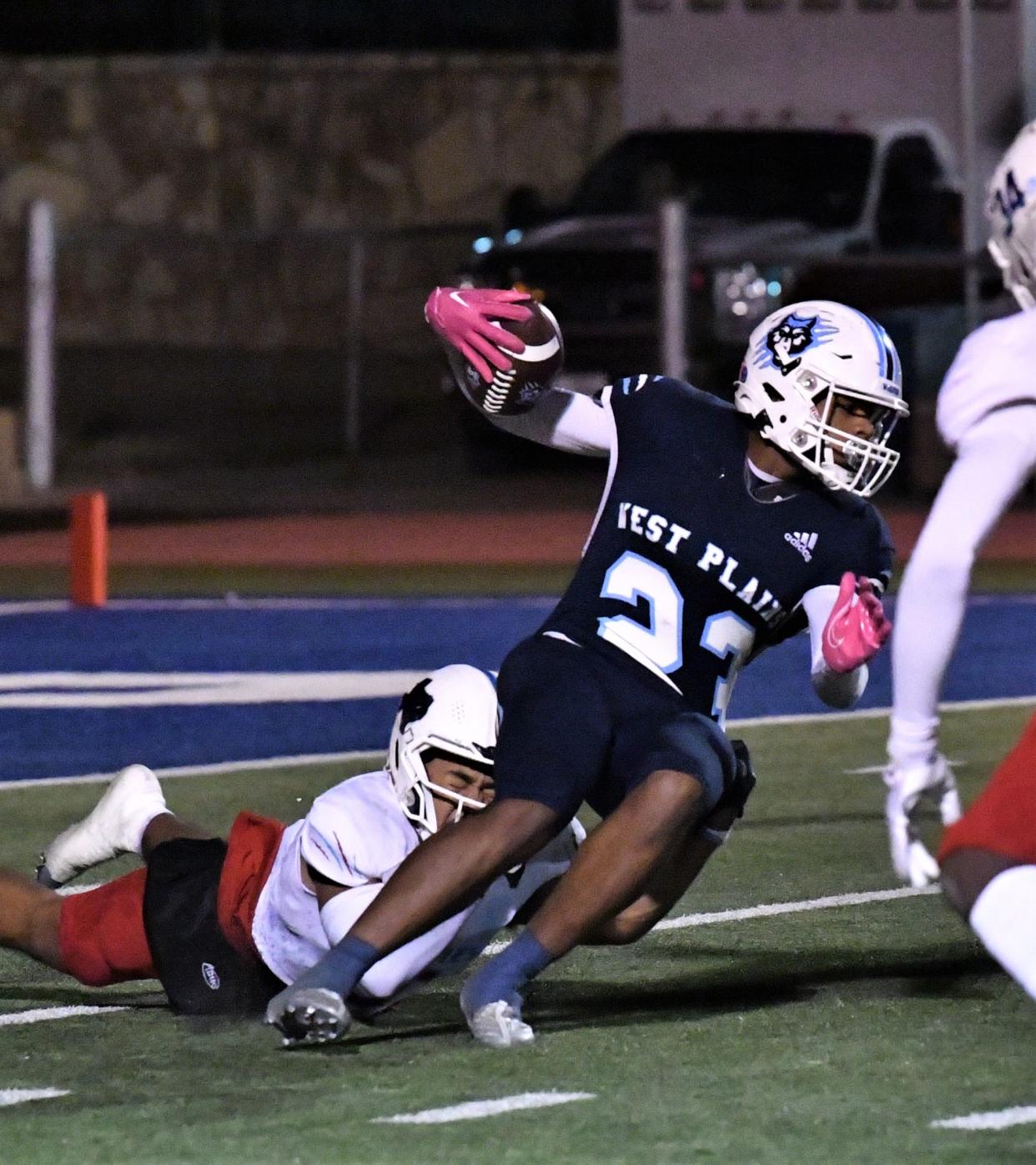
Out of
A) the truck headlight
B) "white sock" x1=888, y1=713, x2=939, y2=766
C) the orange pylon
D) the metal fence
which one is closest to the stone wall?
the metal fence

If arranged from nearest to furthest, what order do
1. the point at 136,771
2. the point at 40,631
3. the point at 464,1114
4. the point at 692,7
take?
the point at 464,1114 < the point at 136,771 < the point at 40,631 < the point at 692,7

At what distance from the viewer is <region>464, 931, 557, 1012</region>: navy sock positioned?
5.42 meters

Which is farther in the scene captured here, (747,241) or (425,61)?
(425,61)

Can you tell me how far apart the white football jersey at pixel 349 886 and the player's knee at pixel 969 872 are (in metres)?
1.10

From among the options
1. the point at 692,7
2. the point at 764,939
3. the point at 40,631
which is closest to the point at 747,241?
the point at 692,7

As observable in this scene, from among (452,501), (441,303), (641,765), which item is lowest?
(452,501)

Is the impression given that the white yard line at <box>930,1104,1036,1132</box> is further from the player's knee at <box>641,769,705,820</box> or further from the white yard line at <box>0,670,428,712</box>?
the white yard line at <box>0,670,428,712</box>

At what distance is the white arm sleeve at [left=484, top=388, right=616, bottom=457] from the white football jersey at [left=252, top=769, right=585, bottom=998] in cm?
91

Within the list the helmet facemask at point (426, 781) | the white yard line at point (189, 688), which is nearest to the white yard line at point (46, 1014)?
the helmet facemask at point (426, 781)

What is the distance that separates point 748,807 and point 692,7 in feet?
37.5

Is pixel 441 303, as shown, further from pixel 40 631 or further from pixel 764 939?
pixel 40 631

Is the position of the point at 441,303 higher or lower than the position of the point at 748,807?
higher

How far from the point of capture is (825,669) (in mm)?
5492

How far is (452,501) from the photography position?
18078 mm
